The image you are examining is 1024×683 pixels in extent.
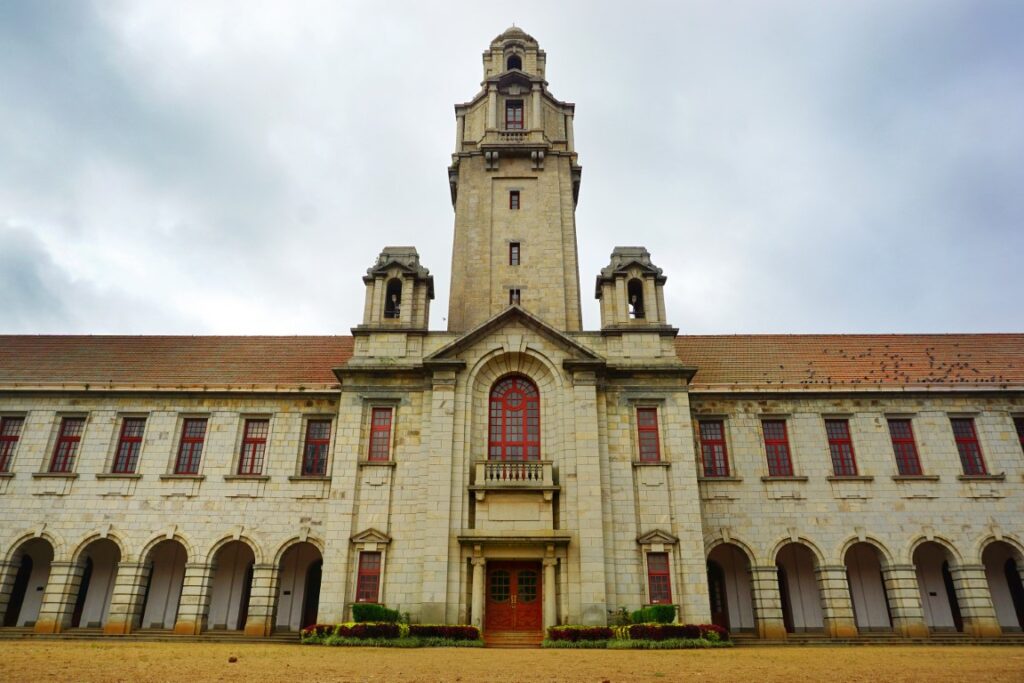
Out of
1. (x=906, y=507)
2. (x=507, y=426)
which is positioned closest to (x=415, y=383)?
(x=507, y=426)

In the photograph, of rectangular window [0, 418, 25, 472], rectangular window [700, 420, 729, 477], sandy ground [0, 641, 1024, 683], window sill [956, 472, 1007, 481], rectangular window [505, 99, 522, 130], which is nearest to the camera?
sandy ground [0, 641, 1024, 683]

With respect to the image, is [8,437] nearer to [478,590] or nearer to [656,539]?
[478,590]

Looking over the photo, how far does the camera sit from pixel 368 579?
2056cm

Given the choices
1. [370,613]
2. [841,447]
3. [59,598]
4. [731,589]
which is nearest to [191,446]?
[59,598]

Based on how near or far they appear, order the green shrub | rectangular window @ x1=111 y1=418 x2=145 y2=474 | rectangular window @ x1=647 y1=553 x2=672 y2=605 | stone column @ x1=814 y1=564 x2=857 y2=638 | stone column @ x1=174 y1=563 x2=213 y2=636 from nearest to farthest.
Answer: the green shrub, rectangular window @ x1=647 y1=553 x2=672 y2=605, stone column @ x1=174 y1=563 x2=213 y2=636, stone column @ x1=814 y1=564 x2=857 y2=638, rectangular window @ x1=111 y1=418 x2=145 y2=474

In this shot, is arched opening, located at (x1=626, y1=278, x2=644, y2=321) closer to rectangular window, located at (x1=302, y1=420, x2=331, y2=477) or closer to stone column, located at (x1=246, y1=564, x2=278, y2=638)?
rectangular window, located at (x1=302, y1=420, x2=331, y2=477)

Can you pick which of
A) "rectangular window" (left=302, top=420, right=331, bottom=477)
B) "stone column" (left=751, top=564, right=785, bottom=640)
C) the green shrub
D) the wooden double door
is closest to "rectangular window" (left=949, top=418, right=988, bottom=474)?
"stone column" (left=751, top=564, right=785, bottom=640)

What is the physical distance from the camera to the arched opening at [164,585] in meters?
23.5

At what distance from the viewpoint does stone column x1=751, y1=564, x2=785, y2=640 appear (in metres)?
22.1

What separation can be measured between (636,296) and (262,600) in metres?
18.0

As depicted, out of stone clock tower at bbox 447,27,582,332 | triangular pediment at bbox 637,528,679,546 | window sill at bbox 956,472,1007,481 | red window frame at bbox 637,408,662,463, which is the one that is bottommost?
triangular pediment at bbox 637,528,679,546

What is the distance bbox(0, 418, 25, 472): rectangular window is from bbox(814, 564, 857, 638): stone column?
102ft

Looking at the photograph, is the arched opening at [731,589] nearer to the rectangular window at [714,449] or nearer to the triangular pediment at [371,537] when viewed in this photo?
the rectangular window at [714,449]

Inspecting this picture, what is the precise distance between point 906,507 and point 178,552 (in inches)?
1095
